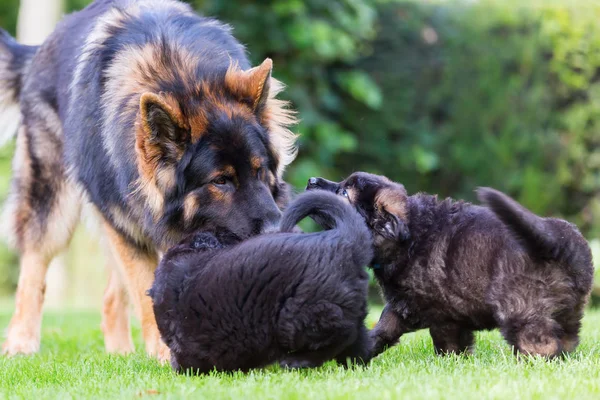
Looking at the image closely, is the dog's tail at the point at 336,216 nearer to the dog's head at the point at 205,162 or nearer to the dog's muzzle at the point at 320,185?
the dog's head at the point at 205,162

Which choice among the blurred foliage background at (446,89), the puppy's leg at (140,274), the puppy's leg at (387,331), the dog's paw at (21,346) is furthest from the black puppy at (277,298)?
the blurred foliage background at (446,89)

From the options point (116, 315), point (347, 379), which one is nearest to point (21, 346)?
point (116, 315)

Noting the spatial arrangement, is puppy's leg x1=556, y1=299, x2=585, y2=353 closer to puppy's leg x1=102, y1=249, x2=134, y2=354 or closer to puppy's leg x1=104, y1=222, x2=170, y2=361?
puppy's leg x1=104, y1=222, x2=170, y2=361

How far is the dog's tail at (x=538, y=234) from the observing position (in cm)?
441

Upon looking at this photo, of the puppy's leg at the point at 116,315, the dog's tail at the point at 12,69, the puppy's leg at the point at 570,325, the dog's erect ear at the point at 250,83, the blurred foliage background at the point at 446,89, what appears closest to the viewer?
the puppy's leg at the point at 570,325

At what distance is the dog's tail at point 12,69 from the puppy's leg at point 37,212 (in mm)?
581

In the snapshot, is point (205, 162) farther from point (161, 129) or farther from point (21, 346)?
point (21, 346)

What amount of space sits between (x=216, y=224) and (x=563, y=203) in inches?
387

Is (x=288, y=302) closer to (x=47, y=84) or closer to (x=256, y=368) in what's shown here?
(x=256, y=368)

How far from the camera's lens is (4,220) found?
7.25 meters

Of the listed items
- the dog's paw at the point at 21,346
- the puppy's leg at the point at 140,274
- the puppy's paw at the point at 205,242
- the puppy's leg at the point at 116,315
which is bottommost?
the dog's paw at the point at 21,346

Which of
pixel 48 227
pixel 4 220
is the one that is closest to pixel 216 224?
pixel 48 227

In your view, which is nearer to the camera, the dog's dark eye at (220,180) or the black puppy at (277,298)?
the black puppy at (277,298)

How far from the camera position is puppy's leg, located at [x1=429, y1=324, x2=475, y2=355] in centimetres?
496
